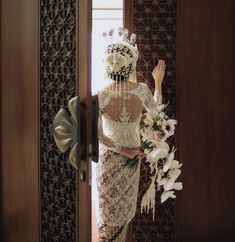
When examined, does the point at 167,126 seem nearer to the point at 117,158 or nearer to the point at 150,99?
the point at 150,99

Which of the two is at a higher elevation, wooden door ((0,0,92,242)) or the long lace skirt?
wooden door ((0,0,92,242))

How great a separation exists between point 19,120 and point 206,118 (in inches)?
63.2

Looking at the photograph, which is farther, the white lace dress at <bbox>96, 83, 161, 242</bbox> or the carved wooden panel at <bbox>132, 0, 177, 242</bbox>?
the carved wooden panel at <bbox>132, 0, 177, 242</bbox>

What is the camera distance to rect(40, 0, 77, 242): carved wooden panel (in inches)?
62.4

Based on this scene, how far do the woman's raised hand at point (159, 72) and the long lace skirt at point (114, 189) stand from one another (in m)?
0.68

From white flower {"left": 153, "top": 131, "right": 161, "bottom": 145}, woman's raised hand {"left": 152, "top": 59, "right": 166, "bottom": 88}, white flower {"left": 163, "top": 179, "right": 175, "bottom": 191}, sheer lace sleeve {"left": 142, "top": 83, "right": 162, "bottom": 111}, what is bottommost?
white flower {"left": 163, "top": 179, "right": 175, "bottom": 191}

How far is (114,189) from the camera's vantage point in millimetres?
2367

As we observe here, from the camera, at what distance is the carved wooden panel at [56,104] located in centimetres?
158

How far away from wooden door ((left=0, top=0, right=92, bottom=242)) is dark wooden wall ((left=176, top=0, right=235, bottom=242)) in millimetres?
1420

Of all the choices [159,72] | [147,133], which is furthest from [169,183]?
[159,72]

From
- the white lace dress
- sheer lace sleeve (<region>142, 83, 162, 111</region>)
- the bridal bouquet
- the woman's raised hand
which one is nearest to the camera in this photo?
the white lace dress

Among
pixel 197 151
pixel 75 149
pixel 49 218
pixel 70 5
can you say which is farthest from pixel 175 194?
pixel 70 5

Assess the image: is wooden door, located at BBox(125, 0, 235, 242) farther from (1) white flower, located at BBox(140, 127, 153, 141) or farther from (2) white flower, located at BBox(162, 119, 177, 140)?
(1) white flower, located at BBox(140, 127, 153, 141)

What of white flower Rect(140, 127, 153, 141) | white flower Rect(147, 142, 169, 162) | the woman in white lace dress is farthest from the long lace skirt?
white flower Rect(140, 127, 153, 141)
